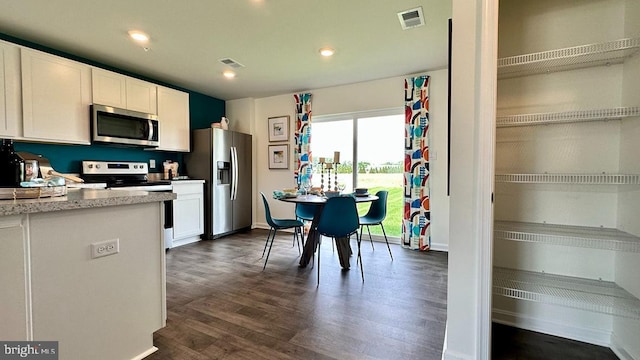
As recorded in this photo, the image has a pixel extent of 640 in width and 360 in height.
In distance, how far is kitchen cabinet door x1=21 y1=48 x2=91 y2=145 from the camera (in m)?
2.71

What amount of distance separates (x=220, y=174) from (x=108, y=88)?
1.76m

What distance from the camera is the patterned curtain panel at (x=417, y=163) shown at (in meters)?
3.77

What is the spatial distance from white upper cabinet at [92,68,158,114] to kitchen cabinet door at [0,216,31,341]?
278 cm

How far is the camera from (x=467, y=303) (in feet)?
4.77

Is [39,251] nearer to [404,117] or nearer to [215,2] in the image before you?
[215,2]

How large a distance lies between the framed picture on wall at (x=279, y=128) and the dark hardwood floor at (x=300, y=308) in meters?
2.19

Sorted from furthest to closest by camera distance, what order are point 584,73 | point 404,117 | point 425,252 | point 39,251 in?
point 404,117
point 425,252
point 584,73
point 39,251

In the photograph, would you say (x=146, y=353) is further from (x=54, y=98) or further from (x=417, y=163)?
(x=417, y=163)

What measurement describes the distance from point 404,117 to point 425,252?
1.87m

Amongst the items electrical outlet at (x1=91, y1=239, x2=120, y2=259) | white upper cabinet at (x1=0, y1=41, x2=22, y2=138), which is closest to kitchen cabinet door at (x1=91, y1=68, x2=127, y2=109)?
white upper cabinet at (x1=0, y1=41, x2=22, y2=138)

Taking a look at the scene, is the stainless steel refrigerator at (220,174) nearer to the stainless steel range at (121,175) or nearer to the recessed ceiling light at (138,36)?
the stainless steel range at (121,175)

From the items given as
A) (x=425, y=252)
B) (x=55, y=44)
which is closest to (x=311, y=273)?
(x=425, y=252)

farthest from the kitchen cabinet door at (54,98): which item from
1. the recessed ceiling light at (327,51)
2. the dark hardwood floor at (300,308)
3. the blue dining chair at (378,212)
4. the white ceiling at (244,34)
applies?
the blue dining chair at (378,212)

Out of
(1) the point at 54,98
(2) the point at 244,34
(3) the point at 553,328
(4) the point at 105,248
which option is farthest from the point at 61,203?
(3) the point at 553,328
